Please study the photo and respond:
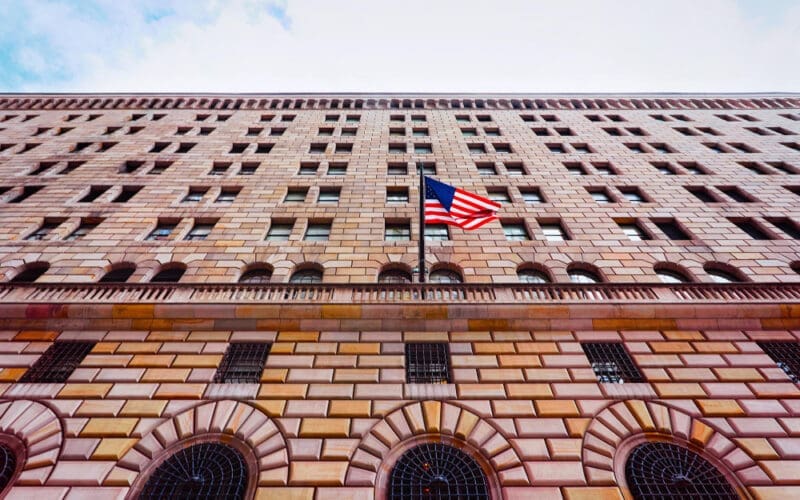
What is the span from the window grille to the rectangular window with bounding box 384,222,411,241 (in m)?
7.20

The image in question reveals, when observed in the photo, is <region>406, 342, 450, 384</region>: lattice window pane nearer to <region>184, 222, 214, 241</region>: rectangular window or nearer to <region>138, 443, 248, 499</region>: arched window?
<region>138, 443, 248, 499</region>: arched window

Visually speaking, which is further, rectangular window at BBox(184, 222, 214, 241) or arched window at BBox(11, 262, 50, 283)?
rectangular window at BBox(184, 222, 214, 241)

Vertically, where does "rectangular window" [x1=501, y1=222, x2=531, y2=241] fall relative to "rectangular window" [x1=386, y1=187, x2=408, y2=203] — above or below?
below

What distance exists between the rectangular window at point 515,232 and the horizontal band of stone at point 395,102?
16.6 meters

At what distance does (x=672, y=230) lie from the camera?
1716 cm

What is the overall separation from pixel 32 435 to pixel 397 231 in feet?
42.4

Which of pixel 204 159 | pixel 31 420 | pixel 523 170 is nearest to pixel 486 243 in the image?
pixel 523 170

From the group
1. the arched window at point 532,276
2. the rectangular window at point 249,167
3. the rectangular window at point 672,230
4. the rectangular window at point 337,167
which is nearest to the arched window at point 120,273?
the rectangular window at point 249,167

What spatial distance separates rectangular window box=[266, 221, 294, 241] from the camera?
16759mm

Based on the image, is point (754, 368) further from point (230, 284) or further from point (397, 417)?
point (230, 284)

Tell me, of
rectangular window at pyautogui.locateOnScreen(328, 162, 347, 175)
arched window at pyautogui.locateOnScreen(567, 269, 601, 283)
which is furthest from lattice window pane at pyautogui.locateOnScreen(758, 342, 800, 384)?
rectangular window at pyautogui.locateOnScreen(328, 162, 347, 175)

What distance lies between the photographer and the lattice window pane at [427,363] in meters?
10.6

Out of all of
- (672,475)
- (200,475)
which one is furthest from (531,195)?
(200,475)

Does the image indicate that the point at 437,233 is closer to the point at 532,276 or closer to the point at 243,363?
the point at 532,276
